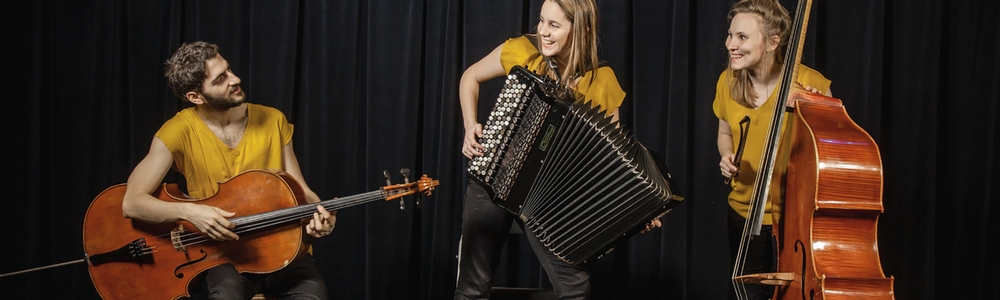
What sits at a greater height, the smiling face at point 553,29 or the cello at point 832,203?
the smiling face at point 553,29

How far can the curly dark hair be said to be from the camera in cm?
280

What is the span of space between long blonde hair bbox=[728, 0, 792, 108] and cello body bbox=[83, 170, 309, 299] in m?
1.54

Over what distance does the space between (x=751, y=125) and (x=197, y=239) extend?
192 cm

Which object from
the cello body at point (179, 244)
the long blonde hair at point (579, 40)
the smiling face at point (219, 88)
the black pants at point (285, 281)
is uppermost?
the long blonde hair at point (579, 40)

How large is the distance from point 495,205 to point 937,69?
2.23 metres

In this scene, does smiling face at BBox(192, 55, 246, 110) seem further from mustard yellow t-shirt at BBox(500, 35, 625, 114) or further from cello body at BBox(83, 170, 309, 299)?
mustard yellow t-shirt at BBox(500, 35, 625, 114)

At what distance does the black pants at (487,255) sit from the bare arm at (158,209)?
0.78 m

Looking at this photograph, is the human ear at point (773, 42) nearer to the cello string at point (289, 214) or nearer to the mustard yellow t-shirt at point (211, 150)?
the cello string at point (289, 214)

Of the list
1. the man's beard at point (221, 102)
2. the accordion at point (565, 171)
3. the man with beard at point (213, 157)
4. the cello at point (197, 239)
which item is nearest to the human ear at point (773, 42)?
the accordion at point (565, 171)

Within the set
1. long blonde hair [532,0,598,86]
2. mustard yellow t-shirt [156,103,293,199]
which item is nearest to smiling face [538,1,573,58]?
long blonde hair [532,0,598,86]

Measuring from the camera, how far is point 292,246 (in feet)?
8.71

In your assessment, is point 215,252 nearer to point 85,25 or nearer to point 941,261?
point 85,25

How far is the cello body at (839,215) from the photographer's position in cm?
202

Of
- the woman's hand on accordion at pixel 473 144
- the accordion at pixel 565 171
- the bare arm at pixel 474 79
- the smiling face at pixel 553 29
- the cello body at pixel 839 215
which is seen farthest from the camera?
the bare arm at pixel 474 79
